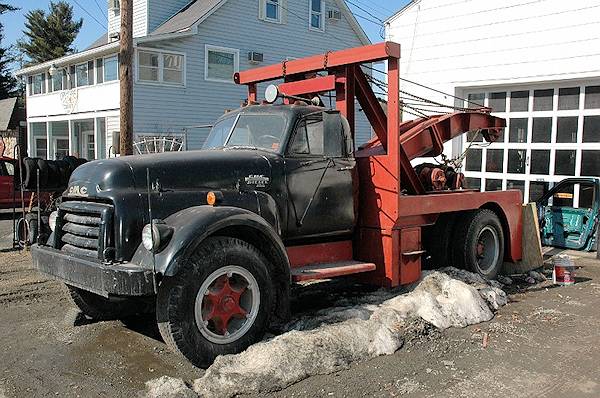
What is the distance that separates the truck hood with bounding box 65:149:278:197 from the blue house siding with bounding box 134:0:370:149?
17.1m

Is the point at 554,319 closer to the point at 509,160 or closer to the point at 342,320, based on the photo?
the point at 342,320

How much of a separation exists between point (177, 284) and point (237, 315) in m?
0.62

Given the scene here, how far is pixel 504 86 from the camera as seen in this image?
11.9 metres

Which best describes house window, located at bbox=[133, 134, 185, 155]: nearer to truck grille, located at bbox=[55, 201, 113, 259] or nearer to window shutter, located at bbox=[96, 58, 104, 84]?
window shutter, located at bbox=[96, 58, 104, 84]

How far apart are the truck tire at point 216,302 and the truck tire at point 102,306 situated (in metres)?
1.39

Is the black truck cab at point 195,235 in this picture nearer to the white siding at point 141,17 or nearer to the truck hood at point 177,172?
the truck hood at point 177,172

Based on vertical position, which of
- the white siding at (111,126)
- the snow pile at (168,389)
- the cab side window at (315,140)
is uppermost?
the white siding at (111,126)

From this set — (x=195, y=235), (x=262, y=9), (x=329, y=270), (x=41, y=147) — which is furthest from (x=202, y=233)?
(x=41, y=147)

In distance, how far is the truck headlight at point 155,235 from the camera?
4.51 m

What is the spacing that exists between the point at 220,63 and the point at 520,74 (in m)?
15.1

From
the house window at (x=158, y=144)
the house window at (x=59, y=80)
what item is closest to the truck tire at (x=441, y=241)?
the house window at (x=158, y=144)

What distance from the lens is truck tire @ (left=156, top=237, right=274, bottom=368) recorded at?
461cm

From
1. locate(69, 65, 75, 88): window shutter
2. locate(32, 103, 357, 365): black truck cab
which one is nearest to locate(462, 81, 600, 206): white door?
locate(32, 103, 357, 365): black truck cab

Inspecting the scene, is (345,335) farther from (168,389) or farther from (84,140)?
(84,140)
